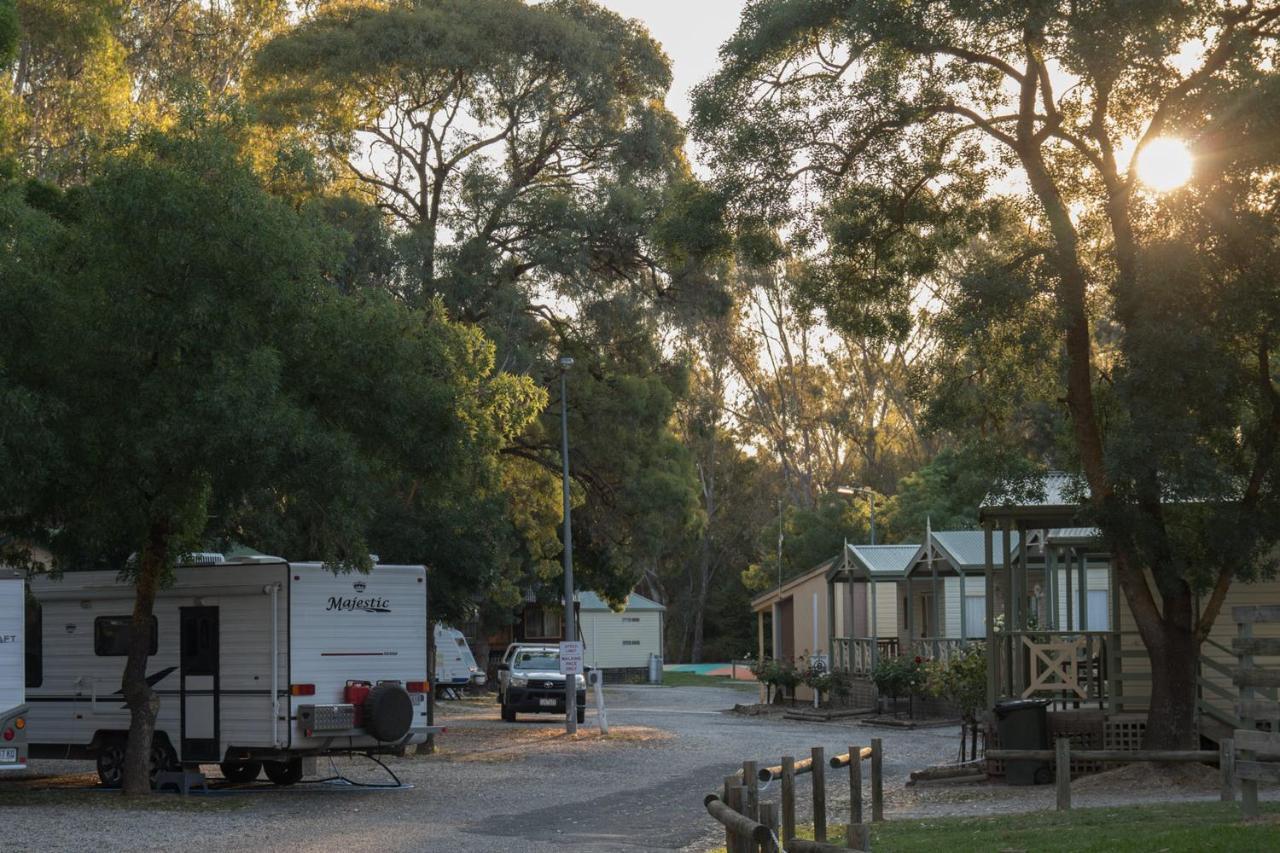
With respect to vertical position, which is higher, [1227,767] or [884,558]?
[884,558]

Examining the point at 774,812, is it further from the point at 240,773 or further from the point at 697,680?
the point at 697,680

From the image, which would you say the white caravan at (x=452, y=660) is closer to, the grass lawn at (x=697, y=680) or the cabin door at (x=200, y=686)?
the grass lawn at (x=697, y=680)

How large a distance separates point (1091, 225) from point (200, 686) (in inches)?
472

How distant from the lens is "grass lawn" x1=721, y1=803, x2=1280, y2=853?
1234 centimetres

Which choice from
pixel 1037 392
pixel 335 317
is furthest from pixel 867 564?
pixel 335 317

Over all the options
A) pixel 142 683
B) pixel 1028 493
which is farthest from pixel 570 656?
pixel 142 683

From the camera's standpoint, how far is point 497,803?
18984 mm

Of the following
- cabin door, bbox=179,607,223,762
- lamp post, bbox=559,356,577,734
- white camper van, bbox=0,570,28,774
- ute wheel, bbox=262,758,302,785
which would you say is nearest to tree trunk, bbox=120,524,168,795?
cabin door, bbox=179,607,223,762

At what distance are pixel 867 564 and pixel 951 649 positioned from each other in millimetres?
4577

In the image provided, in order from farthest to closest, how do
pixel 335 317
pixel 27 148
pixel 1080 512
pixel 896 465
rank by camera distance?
pixel 896 465 → pixel 27 148 → pixel 1080 512 → pixel 335 317

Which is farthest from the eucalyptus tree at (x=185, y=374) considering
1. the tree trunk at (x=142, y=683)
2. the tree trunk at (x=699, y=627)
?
the tree trunk at (x=699, y=627)

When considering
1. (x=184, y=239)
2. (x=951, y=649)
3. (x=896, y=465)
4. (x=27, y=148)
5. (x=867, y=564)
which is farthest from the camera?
(x=896, y=465)

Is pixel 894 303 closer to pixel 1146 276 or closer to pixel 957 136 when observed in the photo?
pixel 957 136

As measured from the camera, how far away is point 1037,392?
21.6 metres
